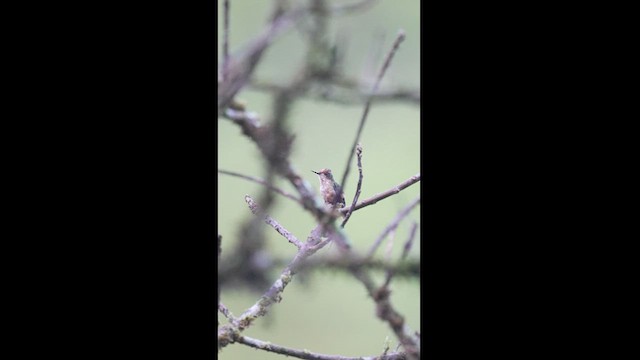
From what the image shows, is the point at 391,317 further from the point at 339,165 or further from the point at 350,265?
the point at 339,165

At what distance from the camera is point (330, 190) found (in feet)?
4.91

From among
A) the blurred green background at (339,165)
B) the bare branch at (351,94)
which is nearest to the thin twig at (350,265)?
the blurred green background at (339,165)

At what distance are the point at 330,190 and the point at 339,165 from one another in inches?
2.6

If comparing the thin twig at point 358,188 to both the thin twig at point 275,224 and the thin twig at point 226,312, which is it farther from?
the thin twig at point 226,312

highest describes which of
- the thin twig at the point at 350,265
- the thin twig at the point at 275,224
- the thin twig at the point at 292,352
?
the thin twig at the point at 275,224

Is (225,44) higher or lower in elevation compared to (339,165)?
higher

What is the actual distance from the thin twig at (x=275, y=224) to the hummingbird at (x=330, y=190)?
102 millimetres

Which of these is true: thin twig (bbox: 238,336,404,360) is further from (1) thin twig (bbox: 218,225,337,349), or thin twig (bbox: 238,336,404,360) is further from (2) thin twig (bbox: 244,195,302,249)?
(2) thin twig (bbox: 244,195,302,249)

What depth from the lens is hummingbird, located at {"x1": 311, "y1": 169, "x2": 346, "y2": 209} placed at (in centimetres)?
149

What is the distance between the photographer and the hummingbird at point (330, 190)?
4.89ft

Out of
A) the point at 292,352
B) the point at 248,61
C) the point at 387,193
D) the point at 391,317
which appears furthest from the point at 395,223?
the point at 248,61
